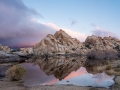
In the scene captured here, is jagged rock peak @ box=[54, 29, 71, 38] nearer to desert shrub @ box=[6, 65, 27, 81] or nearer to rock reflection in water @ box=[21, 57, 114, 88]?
rock reflection in water @ box=[21, 57, 114, 88]

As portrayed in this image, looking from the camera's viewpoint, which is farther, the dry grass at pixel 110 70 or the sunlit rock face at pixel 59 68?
the sunlit rock face at pixel 59 68

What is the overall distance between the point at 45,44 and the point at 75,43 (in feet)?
117

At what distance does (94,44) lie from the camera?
160m

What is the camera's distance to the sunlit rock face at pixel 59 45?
14625 centimetres

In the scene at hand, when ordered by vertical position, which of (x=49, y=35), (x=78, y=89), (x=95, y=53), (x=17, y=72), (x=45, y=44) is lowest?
(x=78, y=89)

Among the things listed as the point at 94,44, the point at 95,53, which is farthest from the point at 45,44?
the point at 95,53

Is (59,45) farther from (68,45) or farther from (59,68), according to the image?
(59,68)

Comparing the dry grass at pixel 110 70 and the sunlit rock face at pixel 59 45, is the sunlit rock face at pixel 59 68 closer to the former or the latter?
the dry grass at pixel 110 70

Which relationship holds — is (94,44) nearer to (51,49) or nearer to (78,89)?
(51,49)

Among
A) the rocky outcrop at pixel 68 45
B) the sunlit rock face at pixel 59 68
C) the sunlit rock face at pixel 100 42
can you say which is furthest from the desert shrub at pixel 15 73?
the sunlit rock face at pixel 100 42

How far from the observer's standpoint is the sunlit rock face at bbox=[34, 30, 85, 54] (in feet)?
480

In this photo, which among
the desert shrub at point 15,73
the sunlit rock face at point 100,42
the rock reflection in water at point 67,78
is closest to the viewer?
the rock reflection in water at point 67,78

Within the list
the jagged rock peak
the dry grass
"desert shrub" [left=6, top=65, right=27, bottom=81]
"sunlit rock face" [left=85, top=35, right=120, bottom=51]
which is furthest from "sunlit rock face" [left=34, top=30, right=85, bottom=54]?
"desert shrub" [left=6, top=65, right=27, bottom=81]

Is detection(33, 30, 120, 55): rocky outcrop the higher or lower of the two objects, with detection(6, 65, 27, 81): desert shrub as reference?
higher
